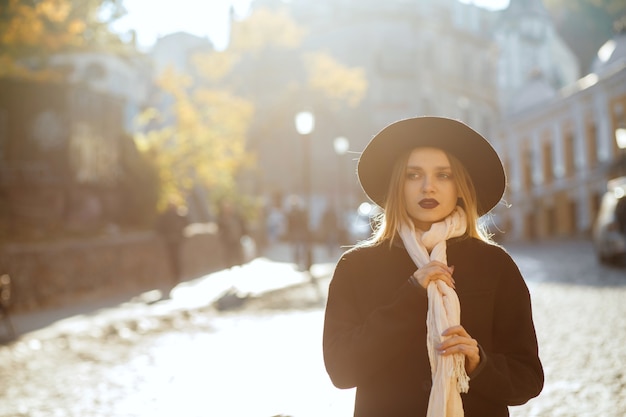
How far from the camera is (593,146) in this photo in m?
40.9

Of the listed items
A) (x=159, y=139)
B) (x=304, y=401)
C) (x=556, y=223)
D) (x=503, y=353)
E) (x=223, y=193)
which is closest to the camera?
(x=503, y=353)

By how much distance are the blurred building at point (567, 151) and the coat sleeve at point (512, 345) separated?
116 feet

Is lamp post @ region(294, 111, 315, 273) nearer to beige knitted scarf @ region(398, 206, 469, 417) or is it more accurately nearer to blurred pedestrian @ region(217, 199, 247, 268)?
blurred pedestrian @ region(217, 199, 247, 268)

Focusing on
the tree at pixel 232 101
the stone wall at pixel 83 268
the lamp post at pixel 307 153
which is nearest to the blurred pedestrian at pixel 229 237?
the stone wall at pixel 83 268

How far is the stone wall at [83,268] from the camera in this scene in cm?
1412

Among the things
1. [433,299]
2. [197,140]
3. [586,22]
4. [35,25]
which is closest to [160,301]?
[35,25]

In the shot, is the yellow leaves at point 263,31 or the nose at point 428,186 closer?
the nose at point 428,186

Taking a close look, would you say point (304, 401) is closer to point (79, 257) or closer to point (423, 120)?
point (423, 120)

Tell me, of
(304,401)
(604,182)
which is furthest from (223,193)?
(304,401)

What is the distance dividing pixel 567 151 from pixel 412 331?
140 ft

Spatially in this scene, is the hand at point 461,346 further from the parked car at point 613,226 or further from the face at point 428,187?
the parked car at point 613,226

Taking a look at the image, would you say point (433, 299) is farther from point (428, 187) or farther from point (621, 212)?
point (621, 212)

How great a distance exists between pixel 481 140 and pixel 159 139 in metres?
25.8

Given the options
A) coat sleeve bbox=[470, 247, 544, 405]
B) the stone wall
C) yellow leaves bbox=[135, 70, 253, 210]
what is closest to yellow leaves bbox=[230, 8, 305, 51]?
yellow leaves bbox=[135, 70, 253, 210]
